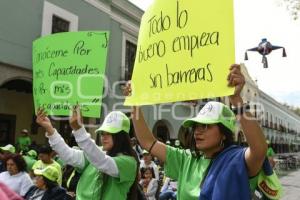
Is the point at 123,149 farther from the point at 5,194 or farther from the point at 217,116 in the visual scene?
the point at 5,194

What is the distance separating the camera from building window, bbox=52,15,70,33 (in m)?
13.7

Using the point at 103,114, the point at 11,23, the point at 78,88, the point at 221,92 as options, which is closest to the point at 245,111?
the point at 221,92

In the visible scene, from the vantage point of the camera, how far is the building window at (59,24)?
13.7 m

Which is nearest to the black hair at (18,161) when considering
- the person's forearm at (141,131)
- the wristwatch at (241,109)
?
the person's forearm at (141,131)

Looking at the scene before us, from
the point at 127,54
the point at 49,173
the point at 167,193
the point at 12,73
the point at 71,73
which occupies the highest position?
the point at 127,54

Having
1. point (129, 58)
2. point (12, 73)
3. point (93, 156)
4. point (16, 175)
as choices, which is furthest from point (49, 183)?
point (129, 58)

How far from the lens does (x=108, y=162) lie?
10.6 feet

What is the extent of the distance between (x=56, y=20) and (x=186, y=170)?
11.7 m

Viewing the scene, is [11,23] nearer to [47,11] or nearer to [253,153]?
[47,11]

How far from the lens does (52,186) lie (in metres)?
4.75

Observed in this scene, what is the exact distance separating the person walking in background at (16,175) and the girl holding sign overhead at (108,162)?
6.82 ft

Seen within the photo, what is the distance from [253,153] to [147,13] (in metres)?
1.54

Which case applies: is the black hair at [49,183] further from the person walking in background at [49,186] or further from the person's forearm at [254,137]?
the person's forearm at [254,137]

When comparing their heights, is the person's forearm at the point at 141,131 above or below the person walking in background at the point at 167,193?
above
